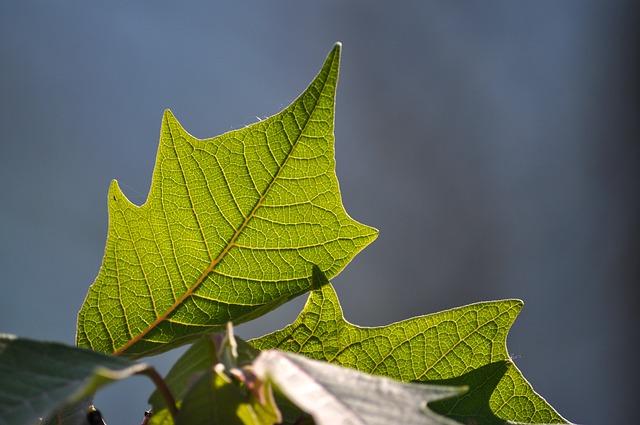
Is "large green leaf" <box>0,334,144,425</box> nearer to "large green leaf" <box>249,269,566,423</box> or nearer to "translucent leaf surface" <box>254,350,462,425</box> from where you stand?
"translucent leaf surface" <box>254,350,462,425</box>

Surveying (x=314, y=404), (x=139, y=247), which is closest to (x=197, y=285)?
(x=139, y=247)

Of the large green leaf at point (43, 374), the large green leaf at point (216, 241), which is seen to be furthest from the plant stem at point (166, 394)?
the large green leaf at point (216, 241)

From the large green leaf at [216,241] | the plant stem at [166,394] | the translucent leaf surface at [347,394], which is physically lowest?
the translucent leaf surface at [347,394]

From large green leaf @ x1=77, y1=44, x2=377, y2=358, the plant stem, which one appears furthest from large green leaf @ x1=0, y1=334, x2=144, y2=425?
large green leaf @ x1=77, y1=44, x2=377, y2=358

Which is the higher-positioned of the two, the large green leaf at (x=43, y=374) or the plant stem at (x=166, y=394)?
the large green leaf at (x=43, y=374)

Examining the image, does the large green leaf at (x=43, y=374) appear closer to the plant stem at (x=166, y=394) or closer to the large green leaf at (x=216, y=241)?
the plant stem at (x=166, y=394)

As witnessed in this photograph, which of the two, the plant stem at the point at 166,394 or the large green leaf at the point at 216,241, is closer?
the plant stem at the point at 166,394

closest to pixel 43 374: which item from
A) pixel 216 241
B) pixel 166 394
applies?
pixel 166 394
